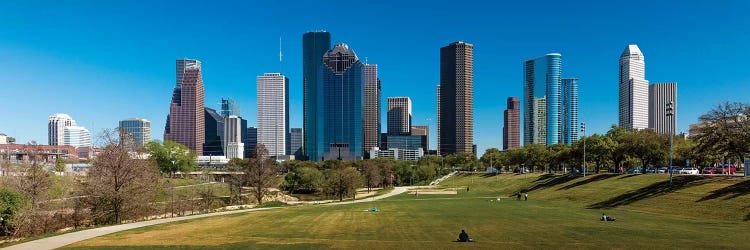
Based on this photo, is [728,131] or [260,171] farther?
[260,171]

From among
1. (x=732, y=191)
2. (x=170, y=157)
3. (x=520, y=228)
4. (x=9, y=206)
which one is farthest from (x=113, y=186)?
(x=170, y=157)

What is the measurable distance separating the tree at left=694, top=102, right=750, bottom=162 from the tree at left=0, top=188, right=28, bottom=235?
65979 mm

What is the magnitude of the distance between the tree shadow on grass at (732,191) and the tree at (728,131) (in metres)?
5.70

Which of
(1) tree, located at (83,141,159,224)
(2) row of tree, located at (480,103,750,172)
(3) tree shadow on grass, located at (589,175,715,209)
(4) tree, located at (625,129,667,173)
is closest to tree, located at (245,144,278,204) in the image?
(1) tree, located at (83,141,159,224)

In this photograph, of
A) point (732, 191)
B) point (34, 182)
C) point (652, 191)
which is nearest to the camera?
point (34, 182)

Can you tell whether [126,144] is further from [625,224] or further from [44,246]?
[625,224]

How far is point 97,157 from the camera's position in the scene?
148 feet

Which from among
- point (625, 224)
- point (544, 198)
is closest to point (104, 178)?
point (625, 224)

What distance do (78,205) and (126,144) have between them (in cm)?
711

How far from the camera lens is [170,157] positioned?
415 ft

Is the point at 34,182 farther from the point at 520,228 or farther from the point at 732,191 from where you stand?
the point at 732,191

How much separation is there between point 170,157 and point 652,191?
113569mm

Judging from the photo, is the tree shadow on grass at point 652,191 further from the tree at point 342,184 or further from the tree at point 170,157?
the tree at point 170,157

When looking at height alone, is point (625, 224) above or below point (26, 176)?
below
